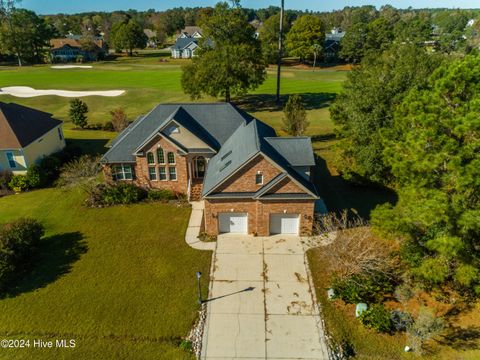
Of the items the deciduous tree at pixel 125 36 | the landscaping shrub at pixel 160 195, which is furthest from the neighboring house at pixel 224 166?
the deciduous tree at pixel 125 36

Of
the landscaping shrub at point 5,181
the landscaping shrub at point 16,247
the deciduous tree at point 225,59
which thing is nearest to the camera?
the landscaping shrub at point 16,247

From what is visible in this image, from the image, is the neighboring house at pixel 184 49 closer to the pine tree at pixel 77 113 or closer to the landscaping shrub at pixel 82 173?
the pine tree at pixel 77 113

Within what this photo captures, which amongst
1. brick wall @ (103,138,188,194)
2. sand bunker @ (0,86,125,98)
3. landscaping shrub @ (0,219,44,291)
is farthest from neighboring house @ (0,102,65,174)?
sand bunker @ (0,86,125,98)

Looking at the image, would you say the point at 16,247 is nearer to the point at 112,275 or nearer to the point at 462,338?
the point at 112,275

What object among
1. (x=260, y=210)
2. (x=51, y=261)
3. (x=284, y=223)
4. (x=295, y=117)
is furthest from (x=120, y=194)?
(x=295, y=117)

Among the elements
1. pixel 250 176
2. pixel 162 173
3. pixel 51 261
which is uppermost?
pixel 250 176

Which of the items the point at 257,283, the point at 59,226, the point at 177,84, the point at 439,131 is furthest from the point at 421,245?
the point at 177,84

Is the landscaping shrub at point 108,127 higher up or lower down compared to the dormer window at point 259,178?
lower down
